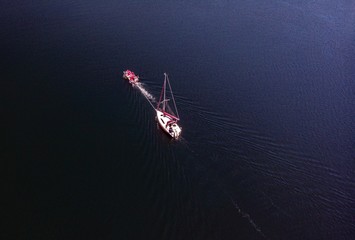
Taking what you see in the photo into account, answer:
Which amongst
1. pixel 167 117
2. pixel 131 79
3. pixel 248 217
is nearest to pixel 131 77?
pixel 131 79

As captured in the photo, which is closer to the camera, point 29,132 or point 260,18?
point 29,132

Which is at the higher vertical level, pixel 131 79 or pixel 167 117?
pixel 131 79

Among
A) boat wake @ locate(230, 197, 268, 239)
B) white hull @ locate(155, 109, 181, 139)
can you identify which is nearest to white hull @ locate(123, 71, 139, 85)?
white hull @ locate(155, 109, 181, 139)

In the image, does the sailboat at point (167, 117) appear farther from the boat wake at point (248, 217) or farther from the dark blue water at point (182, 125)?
the boat wake at point (248, 217)

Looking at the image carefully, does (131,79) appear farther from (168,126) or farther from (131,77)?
(168,126)

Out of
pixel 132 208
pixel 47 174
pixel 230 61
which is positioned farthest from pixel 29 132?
pixel 230 61

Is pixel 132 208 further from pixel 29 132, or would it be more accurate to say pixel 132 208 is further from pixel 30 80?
pixel 30 80

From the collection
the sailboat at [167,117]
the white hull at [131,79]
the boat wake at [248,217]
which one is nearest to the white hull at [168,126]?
the sailboat at [167,117]
